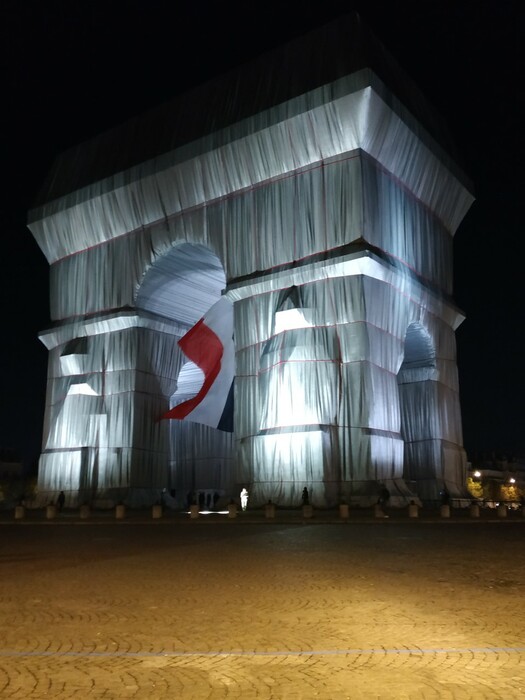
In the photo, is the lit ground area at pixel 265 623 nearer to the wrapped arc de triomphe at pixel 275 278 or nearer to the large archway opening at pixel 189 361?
the wrapped arc de triomphe at pixel 275 278

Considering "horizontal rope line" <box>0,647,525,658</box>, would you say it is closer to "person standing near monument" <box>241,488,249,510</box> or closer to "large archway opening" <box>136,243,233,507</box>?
"person standing near monument" <box>241,488,249,510</box>

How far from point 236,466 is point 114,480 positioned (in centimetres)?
808

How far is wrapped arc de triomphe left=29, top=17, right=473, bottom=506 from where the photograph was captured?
29812 millimetres

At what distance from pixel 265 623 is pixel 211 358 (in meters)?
30.1

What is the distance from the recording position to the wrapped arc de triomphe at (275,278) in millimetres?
29812

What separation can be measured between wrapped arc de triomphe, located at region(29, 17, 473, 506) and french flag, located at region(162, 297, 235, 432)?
303cm

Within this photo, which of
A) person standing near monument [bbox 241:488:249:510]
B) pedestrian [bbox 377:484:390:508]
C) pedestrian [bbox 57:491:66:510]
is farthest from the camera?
pedestrian [bbox 57:491:66:510]

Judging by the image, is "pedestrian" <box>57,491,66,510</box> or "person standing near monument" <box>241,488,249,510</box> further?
"pedestrian" <box>57,491,66,510</box>

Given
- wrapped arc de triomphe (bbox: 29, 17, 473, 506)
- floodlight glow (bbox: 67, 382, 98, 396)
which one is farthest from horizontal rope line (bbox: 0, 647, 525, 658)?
floodlight glow (bbox: 67, 382, 98, 396)

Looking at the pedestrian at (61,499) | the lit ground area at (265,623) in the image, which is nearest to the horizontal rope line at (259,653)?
the lit ground area at (265,623)

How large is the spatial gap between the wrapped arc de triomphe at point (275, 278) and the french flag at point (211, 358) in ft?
9.94

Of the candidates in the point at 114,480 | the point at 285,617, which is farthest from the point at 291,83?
the point at 285,617

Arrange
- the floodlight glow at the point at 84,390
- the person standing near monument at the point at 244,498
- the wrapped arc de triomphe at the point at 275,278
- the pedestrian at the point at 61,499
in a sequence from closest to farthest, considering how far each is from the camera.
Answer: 1. the wrapped arc de triomphe at the point at 275,278
2. the person standing near monument at the point at 244,498
3. the pedestrian at the point at 61,499
4. the floodlight glow at the point at 84,390

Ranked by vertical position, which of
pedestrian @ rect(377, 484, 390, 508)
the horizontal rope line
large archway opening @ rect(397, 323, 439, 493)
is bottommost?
the horizontal rope line
